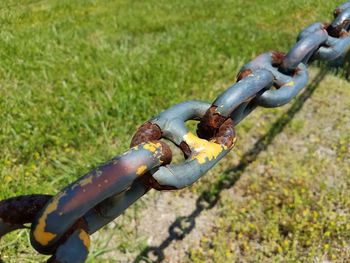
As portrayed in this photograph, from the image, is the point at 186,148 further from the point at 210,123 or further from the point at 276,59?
the point at 276,59

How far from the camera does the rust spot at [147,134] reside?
996mm

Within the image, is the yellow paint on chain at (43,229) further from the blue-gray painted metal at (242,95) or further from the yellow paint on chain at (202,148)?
the blue-gray painted metal at (242,95)

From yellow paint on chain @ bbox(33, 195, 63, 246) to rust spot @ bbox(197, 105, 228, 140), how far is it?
0.51 metres

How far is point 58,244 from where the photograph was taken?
0.80 meters

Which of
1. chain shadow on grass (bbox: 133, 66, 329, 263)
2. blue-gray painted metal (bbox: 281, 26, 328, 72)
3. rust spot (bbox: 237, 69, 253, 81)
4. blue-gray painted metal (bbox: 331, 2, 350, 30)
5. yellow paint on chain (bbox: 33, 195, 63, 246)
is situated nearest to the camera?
yellow paint on chain (bbox: 33, 195, 63, 246)

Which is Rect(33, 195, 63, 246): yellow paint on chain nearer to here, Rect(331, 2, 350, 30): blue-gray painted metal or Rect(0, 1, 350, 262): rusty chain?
Rect(0, 1, 350, 262): rusty chain

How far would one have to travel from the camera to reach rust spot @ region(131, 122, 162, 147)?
39.2 inches

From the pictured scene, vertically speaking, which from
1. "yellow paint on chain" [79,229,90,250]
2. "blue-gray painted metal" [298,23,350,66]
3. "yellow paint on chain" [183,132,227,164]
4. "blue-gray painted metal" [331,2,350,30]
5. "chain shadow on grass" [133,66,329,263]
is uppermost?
"blue-gray painted metal" [331,2,350,30]

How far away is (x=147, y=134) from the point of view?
102 centimetres

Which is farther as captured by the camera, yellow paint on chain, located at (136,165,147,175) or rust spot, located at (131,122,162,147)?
rust spot, located at (131,122,162,147)

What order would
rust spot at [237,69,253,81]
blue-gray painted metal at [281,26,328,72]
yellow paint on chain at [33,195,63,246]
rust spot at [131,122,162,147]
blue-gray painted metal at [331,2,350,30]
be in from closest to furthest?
yellow paint on chain at [33,195,63,246] → rust spot at [131,122,162,147] → rust spot at [237,69,253,81] → blue-gray painted metal at [281,26,328,72] → blue-gray painted metal at [331,2,350,30]

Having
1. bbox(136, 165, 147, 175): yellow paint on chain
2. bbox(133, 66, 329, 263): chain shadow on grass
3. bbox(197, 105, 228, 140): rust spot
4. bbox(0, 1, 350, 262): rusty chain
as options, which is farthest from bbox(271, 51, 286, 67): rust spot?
bbox(133, 66, 329, 263): chain shadow on grass

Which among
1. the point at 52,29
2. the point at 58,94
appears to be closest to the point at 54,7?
the point at 52,29

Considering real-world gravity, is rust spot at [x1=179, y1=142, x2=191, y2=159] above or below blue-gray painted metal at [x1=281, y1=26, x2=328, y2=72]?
below
